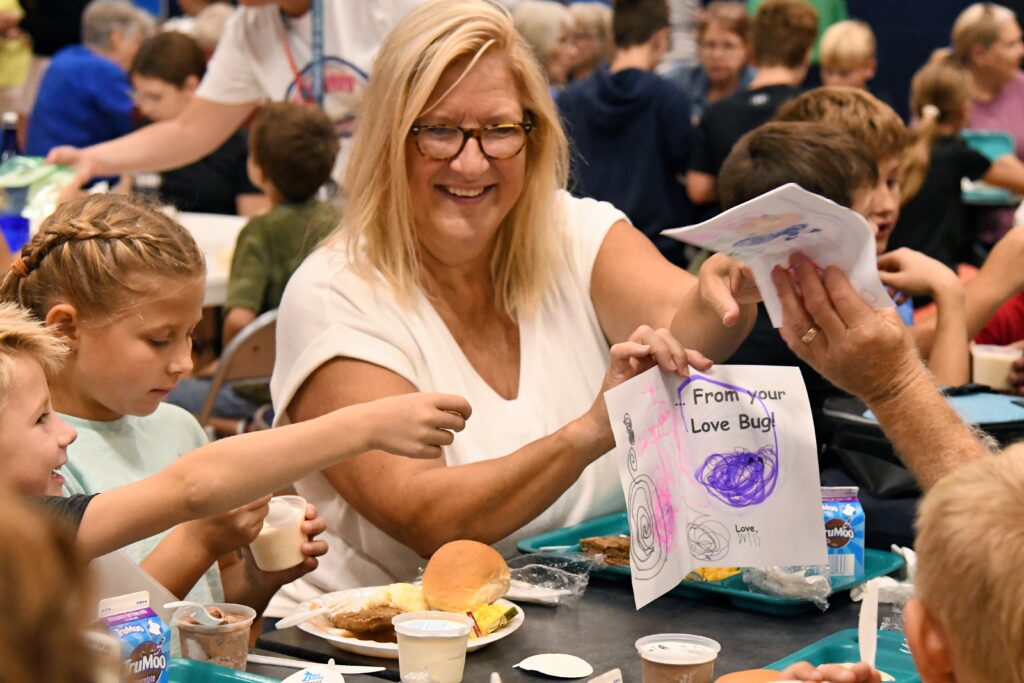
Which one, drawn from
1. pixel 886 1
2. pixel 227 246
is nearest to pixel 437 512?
pixel 227 246

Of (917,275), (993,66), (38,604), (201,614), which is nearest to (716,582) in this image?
(201,614)

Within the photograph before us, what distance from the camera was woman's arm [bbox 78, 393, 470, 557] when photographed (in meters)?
1.77

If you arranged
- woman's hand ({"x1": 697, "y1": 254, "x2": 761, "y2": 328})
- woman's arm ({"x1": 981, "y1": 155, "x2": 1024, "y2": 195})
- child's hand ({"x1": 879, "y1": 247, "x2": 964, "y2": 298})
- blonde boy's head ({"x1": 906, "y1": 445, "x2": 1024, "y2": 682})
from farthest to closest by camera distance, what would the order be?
woman's arm ({"x1": 981, "y1": 155, "x2": 1024, "y2": 195})
child's hand ({"x1": 879, "y1": 247, "x2": 964, "y2": 298})
woman's hand ({"x1": 697, "y1": 254, "x2": 761, "y2": 328})
blonde boy's head ({"x1": 906, "y1": 445, "x2": 1024, "y2": 682})

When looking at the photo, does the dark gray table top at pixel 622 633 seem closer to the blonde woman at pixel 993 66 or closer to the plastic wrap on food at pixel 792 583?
the plastic wrap on food at pixel 792 583

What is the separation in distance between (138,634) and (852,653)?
3.43 ft

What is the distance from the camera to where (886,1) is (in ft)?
37.7

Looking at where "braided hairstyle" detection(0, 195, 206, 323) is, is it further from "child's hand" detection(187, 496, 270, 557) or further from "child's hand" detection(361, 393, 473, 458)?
"child's hand" detection(361, 393, 473, 458)

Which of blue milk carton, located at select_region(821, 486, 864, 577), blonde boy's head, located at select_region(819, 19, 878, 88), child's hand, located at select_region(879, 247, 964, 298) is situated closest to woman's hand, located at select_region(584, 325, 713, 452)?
blue milk carton, located at select_region(821, 486, 864, 577)

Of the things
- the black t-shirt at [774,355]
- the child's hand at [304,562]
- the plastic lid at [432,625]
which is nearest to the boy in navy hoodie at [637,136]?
the black t-shirt at [774,355]

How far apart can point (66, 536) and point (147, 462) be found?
1.67m

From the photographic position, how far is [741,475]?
214 centimetres

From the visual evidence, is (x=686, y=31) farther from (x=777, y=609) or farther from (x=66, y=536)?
(x=66, y=536)

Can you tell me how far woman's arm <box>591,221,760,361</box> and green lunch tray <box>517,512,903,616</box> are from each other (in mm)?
412

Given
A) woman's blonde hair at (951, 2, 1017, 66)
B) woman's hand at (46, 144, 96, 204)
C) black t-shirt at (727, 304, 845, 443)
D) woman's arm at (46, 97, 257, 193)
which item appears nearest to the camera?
black t-shirt at (727, 304, 845, 443)
